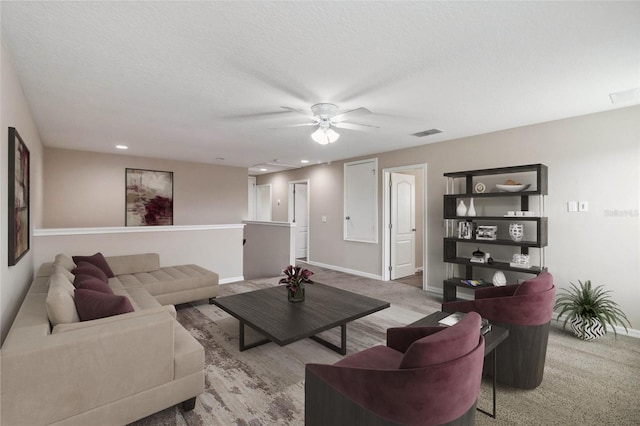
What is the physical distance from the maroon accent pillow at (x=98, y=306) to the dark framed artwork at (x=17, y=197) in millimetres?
593

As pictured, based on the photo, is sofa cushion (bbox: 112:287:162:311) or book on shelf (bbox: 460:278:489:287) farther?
book on shelf (bbox: 460:278:489:287)

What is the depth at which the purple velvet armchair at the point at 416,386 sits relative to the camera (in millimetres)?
1178

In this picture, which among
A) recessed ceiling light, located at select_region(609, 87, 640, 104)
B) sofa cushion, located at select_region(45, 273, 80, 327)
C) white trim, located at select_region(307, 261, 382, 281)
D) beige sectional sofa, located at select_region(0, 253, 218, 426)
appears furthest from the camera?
white trim, located at select_region(307, 261, 382, 281)

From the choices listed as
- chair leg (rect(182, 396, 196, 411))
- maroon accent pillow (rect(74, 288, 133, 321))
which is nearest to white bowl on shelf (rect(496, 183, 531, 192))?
chair leg (rect(182, 396, 196, 411))

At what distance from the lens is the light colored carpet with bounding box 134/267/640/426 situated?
1.91 meters

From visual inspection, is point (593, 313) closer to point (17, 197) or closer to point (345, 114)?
point (345, 114)

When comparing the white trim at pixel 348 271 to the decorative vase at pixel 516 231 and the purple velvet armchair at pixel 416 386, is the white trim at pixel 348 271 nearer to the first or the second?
the decorative vase at pixel 516 231

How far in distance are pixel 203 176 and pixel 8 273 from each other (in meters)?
4.82

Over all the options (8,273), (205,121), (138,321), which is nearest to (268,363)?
(138,321)

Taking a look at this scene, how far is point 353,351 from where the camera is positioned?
277 centimetres

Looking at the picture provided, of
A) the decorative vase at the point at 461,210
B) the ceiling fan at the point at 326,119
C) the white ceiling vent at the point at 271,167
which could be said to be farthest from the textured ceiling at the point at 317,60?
the white ceiling vent at the point at 271,167

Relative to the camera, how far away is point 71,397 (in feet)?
5.05

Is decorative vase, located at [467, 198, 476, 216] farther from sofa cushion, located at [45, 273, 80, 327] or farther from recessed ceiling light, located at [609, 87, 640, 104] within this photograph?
sofa cushion, located at [45, 273, 80, 327]

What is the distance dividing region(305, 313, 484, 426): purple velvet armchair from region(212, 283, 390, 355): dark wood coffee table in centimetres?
79
